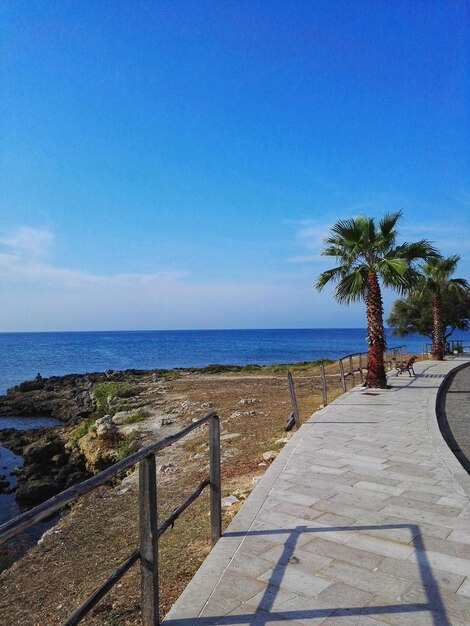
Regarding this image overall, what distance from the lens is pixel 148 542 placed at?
300 cm

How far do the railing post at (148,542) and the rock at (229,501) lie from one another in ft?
9.31

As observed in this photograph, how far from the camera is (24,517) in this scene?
189cm

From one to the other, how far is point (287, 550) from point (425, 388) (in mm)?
12927

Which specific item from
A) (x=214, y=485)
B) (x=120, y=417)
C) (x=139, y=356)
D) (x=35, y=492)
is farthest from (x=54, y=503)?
(x=139, y=356)

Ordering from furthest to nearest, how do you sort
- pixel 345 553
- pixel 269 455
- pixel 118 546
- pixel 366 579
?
pixel 269 455
pixel 118 546
pixel 345 553
pixel 366 579

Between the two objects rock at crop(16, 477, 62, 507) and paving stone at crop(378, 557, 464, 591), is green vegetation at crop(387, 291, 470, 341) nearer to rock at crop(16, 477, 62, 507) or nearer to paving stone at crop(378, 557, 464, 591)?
rock at crop(16, 477, 62, 507)

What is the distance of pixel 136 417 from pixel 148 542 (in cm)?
1351

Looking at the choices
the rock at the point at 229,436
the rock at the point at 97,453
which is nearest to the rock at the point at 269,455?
the rock at the point at 229,436

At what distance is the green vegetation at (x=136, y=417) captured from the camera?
15734 millimetres

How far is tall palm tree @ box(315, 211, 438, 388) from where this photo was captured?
1550 cm

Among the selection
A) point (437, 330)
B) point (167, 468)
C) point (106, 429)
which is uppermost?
point (437, 330)

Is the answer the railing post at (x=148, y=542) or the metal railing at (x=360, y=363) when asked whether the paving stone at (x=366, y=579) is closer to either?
the railing post at (x=148, y=542)

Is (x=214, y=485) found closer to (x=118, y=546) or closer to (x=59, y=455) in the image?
(x=118, y=546)

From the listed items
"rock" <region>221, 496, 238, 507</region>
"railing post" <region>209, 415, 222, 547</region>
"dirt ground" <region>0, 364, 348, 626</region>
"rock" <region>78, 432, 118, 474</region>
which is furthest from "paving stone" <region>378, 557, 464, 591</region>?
"rock" <region>78, 432, 118, 474</region>
